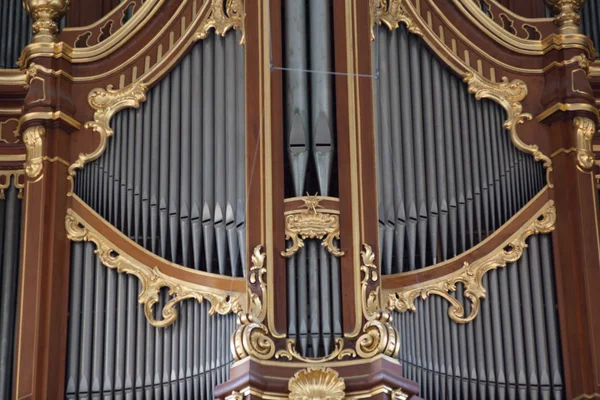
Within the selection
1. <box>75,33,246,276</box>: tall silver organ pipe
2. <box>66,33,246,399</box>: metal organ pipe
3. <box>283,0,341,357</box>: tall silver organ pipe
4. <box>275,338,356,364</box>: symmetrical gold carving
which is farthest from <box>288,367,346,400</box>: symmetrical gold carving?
<box>75,33,246,276</box>: tall silver organ pipe

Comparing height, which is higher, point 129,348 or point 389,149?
point 389,149

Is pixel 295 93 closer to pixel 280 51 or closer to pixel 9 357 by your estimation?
pixel 280 51

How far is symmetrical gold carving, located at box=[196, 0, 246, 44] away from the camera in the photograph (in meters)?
13.0

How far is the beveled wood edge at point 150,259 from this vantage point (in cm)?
1207

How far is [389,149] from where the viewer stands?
12586 millimetres

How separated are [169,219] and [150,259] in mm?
338

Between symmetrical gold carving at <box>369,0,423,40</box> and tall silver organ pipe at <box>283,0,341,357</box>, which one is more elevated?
symmetrical gold carving at <box>369,0,423,40</box>

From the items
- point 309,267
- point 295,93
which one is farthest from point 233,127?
point 309,267

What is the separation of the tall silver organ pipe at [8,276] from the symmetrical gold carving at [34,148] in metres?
0.48

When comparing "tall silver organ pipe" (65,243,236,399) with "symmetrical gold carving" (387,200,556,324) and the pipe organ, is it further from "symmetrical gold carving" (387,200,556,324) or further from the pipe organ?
"symmetrical gold carving" (387,200,556,324)

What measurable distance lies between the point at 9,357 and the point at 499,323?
3572mm

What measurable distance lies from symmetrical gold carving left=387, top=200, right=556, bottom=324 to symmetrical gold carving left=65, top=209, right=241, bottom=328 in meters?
1.19

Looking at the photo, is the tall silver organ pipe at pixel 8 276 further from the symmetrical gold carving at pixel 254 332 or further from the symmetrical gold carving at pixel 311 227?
the symmetrical gold carving at pixel 311 227

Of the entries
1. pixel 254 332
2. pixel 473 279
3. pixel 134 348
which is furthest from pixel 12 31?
pixel 473 279
